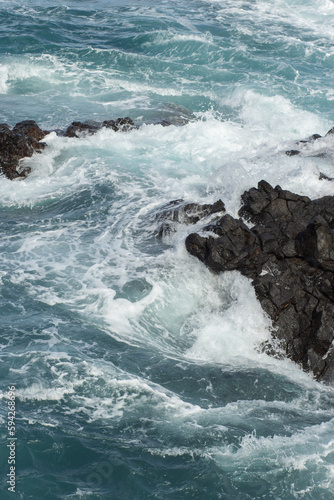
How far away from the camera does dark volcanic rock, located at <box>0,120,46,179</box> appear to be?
604 inches

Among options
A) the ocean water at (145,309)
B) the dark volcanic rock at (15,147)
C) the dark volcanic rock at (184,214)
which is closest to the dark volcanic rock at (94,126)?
the ocean water at (145,309)

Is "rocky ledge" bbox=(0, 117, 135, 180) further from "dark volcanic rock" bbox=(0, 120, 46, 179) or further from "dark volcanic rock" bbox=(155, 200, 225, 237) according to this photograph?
"dark volcanic rock" bbox=(155, 200, 225, 237)

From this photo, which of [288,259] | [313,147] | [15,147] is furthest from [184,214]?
[15,147]

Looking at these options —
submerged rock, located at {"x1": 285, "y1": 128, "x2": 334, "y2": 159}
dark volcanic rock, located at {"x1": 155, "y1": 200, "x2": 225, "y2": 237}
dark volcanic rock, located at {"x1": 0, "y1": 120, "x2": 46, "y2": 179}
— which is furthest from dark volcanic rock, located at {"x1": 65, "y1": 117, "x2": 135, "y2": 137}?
dark volcanic rock, located at {"x1": 155, "y1": 200, "x2": 225, "y2": 237}

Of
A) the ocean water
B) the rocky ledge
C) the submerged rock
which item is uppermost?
the submerged rock

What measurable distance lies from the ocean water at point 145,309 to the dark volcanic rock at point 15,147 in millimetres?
360

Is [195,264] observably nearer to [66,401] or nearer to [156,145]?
[66,401]

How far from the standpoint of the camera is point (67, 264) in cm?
1162

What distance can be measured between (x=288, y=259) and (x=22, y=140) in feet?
→ 29.9

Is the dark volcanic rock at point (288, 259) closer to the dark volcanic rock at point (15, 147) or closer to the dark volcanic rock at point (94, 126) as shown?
the dark volcanic rock at point (15, 147)

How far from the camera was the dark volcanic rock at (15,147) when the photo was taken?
604 inches

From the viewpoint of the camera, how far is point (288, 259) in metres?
10.5

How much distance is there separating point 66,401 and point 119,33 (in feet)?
79.7

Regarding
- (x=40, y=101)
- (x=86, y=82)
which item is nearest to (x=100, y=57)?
(x=86, y=82)
